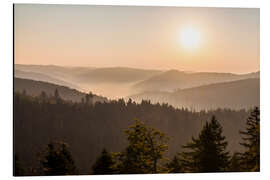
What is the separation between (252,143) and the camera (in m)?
5.04

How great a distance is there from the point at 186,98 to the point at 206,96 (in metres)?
0.19

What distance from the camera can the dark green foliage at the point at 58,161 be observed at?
4.79 metres

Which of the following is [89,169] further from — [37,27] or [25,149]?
[37,27]

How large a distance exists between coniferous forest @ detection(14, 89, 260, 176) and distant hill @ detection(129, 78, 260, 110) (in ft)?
0.20

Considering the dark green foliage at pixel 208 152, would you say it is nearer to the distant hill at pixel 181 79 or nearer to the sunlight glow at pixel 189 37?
the distant hill at pixel 181 79

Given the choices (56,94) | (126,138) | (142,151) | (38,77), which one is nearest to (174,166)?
(142,151)

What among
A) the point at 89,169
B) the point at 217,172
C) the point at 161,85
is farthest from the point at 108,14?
the point at 217,172

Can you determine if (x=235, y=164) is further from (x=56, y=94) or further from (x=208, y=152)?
(x=56, y=94)

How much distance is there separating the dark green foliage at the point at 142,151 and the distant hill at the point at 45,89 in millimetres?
474

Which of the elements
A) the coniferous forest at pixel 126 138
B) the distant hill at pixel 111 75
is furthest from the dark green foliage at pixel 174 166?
the distant hill at pixel 111 75

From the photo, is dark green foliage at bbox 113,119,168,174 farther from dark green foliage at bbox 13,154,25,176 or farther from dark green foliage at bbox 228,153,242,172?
dark green foliage at bbox 13,154,25,176

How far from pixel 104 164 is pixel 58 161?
426 mm

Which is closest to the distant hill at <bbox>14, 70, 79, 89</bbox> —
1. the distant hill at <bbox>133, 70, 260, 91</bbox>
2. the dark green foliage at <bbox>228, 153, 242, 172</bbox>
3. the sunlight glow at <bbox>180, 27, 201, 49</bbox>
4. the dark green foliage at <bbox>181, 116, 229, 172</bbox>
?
the distant hill at <bbox>133, 70, 260, 91</bbox>

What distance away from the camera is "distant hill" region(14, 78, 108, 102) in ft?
15.6
